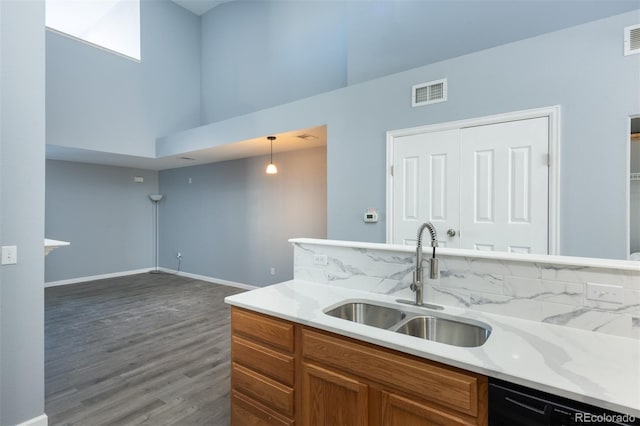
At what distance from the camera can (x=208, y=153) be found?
5.39 metres

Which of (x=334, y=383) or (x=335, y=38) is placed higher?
(x=335, y=38)

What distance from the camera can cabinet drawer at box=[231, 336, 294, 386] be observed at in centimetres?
157

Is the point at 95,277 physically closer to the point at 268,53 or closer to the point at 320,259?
the point at 268,53

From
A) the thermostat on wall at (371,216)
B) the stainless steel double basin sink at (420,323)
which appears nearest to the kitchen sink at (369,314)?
the stainless steel double basin sink at (420,323)

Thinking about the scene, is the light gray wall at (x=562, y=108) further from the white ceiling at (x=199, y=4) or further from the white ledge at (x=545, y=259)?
the white ceiling at (x=199, y=4)

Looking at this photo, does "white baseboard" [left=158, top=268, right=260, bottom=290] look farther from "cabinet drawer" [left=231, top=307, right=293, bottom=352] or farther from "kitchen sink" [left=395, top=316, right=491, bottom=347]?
"kitchen sink" [left=395, top=316, right=491, bottom=347]

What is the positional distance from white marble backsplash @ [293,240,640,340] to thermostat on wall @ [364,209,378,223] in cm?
132

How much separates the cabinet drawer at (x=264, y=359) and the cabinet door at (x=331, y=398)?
0.10 metres

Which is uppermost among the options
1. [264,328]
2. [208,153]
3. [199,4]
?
[199,4]

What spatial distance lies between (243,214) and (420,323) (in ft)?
15.7

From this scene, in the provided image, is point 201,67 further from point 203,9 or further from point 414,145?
point 414,145

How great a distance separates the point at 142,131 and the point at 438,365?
6.30 m

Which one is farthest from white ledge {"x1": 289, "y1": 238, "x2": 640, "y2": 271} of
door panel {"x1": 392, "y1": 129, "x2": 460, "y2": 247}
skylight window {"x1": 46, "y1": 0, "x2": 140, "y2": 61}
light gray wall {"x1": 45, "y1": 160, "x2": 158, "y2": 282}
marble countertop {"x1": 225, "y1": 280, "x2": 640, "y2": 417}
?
light gray wall {"x1": 45, "y1": 160, "x2": 158, "y2": 282}

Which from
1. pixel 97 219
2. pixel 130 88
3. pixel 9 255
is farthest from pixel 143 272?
pixel 9 255
